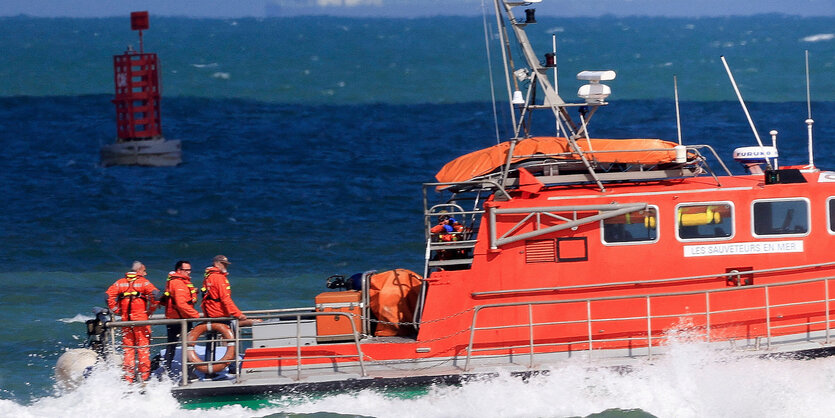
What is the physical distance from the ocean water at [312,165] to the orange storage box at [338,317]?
0.86 metres

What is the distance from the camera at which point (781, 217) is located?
1054cm

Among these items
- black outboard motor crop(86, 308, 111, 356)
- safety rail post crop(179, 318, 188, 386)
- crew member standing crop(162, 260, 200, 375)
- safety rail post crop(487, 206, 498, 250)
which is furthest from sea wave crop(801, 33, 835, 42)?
safety rail post crop(179, 318, 188, 386)

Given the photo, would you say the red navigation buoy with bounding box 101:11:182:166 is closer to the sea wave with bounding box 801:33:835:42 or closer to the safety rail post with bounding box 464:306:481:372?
the safety rail post with bounding box 464:306:481:372

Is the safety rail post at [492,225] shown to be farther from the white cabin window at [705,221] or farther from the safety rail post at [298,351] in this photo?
the safety rail post at [298,351]

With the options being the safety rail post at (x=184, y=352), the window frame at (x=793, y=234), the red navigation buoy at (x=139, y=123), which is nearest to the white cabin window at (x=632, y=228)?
the window frame at (x=793, y=234)

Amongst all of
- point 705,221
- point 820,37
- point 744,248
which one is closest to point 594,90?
point 705,221

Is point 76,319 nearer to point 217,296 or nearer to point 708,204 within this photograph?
point 217,296

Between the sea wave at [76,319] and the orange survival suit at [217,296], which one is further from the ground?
the orange survival suit at [217,296]

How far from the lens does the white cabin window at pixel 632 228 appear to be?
34.2ft

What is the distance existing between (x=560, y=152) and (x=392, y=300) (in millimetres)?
2344

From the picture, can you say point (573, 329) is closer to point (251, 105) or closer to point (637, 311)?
point (637, 311)

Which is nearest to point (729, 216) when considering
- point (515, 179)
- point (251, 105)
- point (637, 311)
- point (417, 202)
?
point (637, 311)

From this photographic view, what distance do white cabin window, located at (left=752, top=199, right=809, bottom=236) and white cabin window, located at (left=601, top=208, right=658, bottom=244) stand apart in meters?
1.02

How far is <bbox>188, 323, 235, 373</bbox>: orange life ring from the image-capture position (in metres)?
10.6
